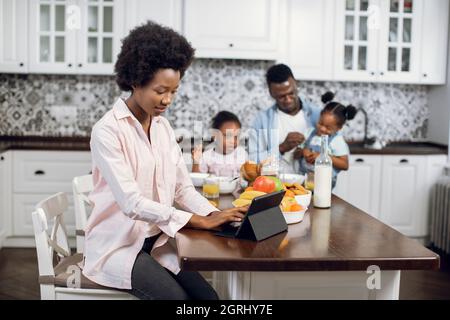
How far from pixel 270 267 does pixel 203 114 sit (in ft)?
12.5

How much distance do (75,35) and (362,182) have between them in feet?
8.18

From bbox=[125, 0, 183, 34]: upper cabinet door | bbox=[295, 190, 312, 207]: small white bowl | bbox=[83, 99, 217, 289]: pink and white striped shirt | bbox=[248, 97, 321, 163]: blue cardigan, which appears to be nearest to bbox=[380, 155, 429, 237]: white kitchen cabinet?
bbox=[248, 97, 321, 163]: blue cardigan

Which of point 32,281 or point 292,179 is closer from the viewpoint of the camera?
point 292,179

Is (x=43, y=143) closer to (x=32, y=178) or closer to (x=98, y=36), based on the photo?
(x=32, y=178)

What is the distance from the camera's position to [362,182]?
206 inches

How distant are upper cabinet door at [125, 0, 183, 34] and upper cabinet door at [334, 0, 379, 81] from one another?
4.17ft

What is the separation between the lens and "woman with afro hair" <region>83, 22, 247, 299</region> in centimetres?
214

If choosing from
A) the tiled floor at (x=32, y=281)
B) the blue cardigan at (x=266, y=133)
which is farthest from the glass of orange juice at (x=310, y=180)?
the tiled floor at (x=32, y=281)

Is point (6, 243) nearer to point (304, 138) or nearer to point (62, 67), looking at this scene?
point (62, 67)

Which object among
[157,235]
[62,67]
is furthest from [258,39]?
[157,235]

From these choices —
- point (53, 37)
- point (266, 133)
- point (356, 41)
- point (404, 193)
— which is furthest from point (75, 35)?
point (404, 193)

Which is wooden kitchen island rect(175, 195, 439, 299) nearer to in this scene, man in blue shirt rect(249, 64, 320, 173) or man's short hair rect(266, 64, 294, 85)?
man in blue shirt rect(249, 64, 320, 173)

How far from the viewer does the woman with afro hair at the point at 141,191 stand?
2.14 m

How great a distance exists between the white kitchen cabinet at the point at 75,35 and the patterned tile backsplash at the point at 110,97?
1.24 feet
